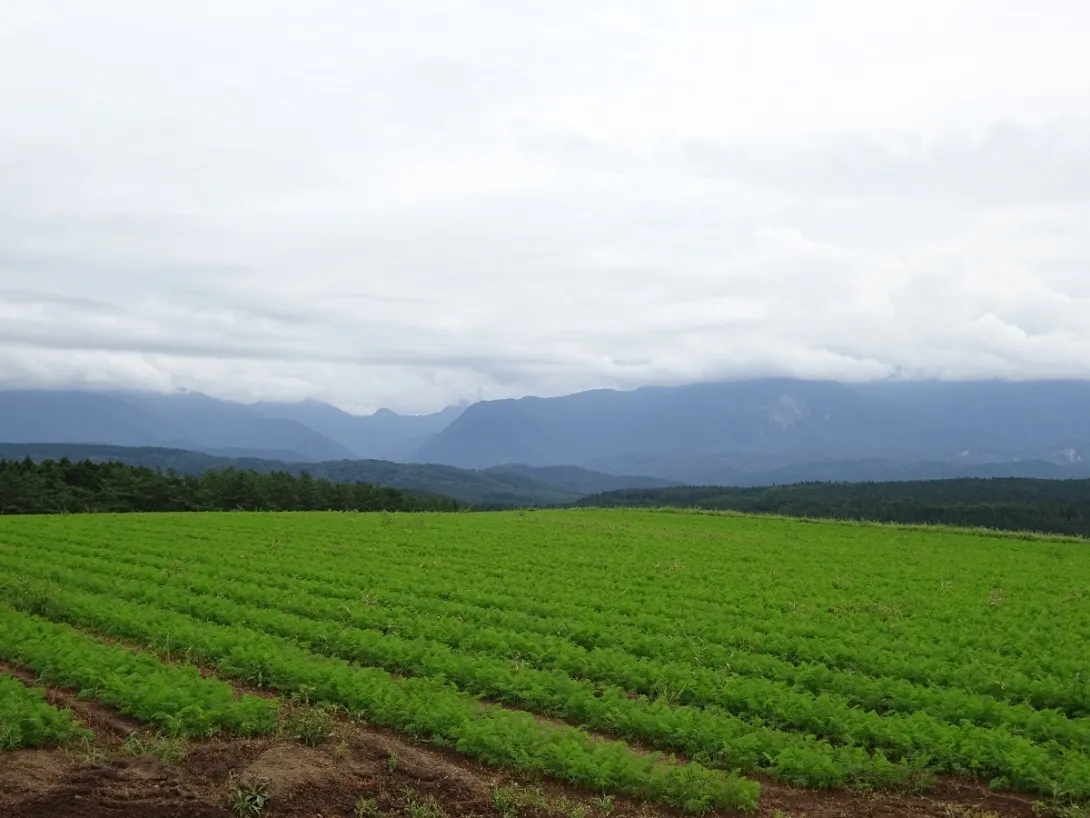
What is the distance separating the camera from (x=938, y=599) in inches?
960

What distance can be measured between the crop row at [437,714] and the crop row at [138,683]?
1.07 metres

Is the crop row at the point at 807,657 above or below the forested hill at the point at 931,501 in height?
above

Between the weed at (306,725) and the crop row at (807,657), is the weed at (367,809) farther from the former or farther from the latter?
the crop row at (807,657)

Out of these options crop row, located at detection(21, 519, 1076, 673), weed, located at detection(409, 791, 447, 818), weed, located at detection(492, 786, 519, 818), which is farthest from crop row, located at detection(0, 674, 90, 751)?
crop row, located at detection(21, 519, 1076, 673)

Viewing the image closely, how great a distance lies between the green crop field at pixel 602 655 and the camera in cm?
1147

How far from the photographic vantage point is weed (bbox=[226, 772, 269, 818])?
30.8 feet

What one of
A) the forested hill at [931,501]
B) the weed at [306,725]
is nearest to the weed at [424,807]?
the weed at [306,725]

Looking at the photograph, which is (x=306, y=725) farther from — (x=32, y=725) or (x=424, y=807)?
(x=32, y=725)

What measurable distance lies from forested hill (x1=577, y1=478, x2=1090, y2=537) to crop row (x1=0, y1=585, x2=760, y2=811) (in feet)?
301

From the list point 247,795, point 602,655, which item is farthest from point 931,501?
point 247,795

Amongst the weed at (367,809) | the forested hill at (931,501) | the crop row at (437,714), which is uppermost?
the crop row at (437,714)

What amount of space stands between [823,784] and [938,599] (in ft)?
51.5

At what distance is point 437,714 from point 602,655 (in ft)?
15.4

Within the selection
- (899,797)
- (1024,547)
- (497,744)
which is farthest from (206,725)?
(1024,547)
